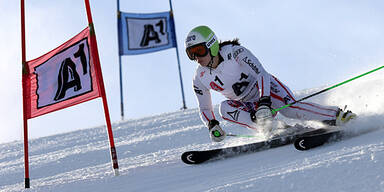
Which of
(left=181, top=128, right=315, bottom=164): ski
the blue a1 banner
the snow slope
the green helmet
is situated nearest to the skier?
the green helmet

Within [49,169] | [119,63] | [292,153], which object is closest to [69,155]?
[49,169]

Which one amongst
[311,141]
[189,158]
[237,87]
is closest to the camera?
[311,141]

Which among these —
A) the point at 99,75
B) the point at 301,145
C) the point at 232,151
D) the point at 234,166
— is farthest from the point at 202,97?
the point at 301,145

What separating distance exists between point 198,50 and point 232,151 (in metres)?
0.97

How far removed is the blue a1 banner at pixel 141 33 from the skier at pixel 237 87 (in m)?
8.04

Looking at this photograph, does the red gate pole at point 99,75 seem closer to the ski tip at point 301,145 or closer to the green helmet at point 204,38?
the green helmet at point 204,38

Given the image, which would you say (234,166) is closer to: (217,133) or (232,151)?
(232,151)

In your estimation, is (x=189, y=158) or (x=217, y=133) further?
(x=217, y=133)

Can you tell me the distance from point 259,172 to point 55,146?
580 centimetres

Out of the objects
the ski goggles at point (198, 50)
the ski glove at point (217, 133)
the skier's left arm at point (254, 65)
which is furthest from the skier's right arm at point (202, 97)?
the skier's left arm at point (254, 65)

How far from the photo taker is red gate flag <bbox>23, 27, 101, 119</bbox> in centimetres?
412

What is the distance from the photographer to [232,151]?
3.74 metres

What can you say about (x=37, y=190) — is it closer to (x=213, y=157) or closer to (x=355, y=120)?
(x=213, y=157)

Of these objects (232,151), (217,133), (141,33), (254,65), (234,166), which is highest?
(141,33)
